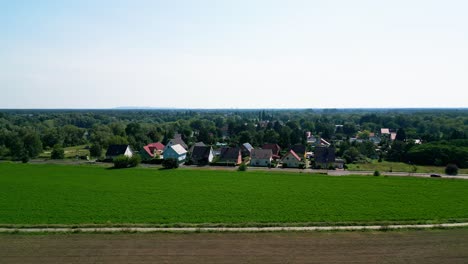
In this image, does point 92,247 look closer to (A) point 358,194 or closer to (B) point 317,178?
(A) point 358,194

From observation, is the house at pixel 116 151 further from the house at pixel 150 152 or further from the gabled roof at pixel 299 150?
the gabled roof at pixel 299 150

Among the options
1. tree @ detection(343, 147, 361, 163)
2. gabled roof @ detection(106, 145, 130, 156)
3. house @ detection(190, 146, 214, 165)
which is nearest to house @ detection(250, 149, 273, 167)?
house @ detection(190, 146, 214, 165)

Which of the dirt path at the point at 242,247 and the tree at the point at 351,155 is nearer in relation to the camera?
the dirt path at the point at 242,247

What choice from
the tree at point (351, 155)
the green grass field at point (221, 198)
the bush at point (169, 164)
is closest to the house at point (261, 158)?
the green grass field at point (221, 198)

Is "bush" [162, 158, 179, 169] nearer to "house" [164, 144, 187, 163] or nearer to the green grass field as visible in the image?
the green grass field

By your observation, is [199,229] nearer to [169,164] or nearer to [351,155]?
[169,164]

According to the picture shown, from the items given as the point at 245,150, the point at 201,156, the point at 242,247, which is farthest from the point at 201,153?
the point at 242,247
